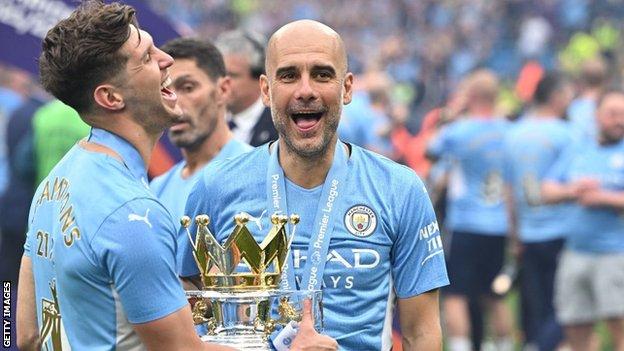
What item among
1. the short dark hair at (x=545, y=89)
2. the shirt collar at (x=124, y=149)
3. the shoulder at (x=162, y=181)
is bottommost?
the shirt collar at (x=124, y=149)

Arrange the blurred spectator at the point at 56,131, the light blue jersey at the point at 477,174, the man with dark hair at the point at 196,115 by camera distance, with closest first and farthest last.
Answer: the man with dark hair at the point at 196,115 < the blurred spectator at the point at 56,131 < the light blue jersey at the point at 477,174

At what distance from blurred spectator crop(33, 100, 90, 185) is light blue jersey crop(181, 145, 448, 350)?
5090 millimetres

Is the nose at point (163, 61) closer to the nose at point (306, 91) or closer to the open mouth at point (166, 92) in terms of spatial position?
the open mouth at point (166, 92)

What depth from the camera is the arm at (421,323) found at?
16.6 feet

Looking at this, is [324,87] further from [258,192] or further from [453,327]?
[453,327]

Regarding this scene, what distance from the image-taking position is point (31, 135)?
11.4 m

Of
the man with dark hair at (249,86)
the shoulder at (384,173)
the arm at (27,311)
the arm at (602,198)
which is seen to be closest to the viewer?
the arm at (27,311)

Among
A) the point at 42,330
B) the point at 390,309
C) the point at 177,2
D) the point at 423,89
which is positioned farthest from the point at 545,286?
the point at 177,2

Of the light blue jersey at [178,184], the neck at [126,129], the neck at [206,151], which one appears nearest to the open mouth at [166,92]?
the neck at [126,129]

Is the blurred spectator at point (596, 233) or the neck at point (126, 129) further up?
the blurred spectator at point (596, 233)

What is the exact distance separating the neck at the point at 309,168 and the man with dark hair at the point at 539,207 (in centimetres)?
834

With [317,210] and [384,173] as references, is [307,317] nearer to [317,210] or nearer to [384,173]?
[317,210]

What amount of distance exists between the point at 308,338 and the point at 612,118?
8.17 metres

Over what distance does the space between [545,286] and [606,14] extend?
18.3 meters
